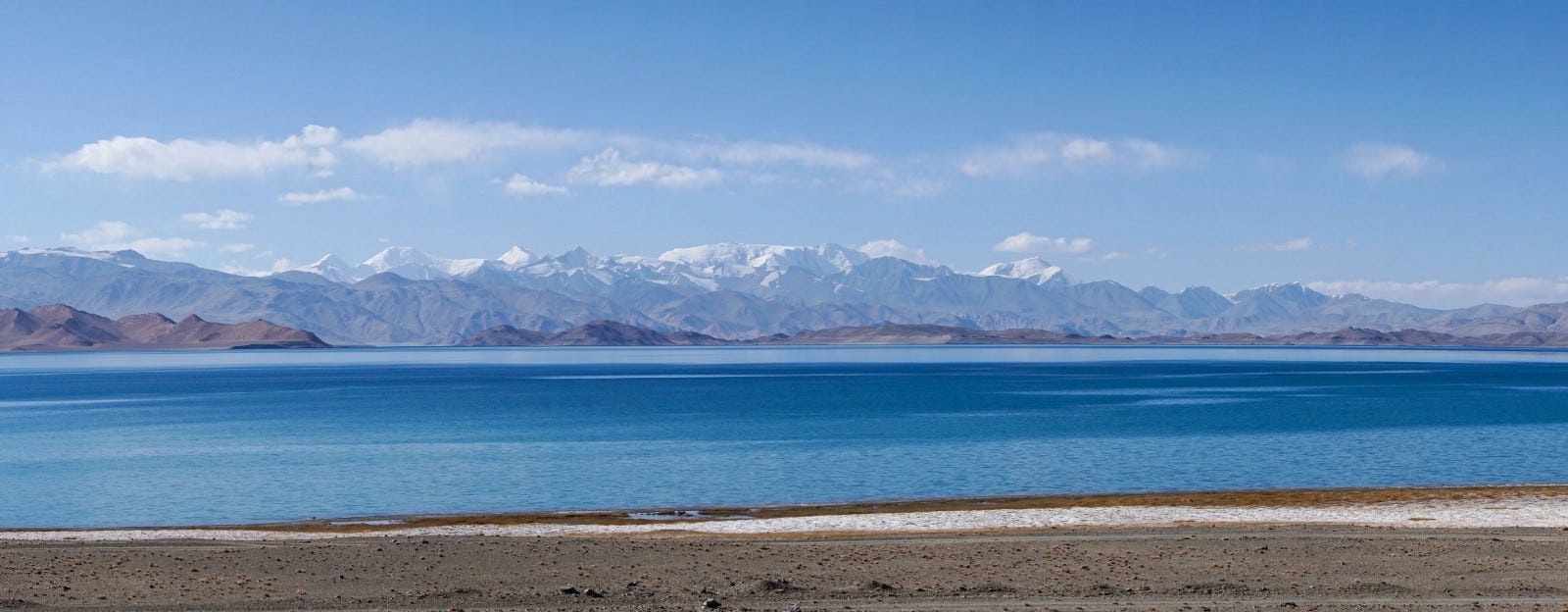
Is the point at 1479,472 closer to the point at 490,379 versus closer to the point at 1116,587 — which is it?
the point at 1116,587

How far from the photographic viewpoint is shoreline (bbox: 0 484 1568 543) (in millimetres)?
32906

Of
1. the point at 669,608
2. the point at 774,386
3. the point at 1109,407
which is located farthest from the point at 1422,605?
the point at 774,386

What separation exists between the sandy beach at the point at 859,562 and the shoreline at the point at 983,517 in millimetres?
205

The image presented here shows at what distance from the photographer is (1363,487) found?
1759 inches

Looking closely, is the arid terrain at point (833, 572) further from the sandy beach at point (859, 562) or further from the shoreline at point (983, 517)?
the shoreline at point (983, 517)

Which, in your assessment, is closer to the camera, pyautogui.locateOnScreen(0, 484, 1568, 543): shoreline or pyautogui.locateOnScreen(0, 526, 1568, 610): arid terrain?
pyautogui.locateOnScreen(0, 526, 1568, 610): arid terrain

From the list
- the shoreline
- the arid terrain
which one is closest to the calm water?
the shoreline

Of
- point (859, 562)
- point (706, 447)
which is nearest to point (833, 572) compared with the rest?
point (859, 562)

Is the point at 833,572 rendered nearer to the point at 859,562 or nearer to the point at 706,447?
the point at 859,562

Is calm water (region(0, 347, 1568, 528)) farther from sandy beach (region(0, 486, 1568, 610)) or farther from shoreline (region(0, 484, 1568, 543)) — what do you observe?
sandy beach (region(0, 486, 1568, 610))

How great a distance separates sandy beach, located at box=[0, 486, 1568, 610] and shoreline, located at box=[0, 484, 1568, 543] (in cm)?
20

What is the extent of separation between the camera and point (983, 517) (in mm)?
34719

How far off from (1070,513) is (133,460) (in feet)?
147

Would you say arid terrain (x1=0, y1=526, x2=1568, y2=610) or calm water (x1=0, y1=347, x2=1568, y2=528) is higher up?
arid terrain (x1=0, y1=526, x2=1568, y2=610)
